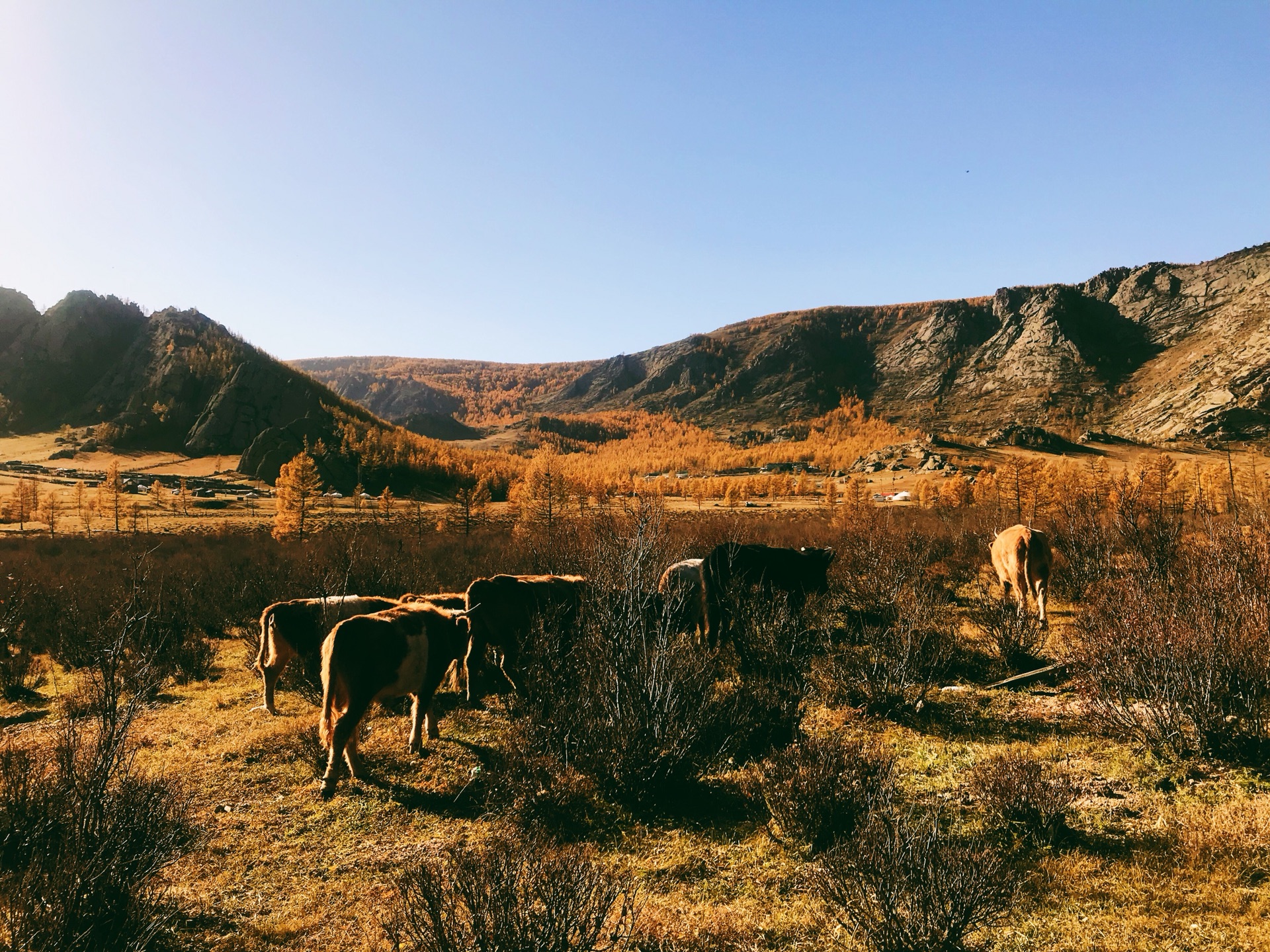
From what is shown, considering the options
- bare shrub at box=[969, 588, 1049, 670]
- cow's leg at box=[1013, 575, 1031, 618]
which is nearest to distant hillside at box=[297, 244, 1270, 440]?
cow's leg at box=[1013, 575, 1031, 618]

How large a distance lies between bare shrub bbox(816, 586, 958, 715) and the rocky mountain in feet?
343

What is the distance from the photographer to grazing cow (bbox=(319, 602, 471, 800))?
6332mm

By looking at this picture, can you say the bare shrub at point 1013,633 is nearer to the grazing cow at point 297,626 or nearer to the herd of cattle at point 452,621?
the herd of cattle at point 452,621

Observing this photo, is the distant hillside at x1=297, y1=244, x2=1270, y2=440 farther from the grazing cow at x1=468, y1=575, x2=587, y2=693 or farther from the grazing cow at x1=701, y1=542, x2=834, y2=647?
the grazing cow at x1=468, y1=575, x2=587, y2=693

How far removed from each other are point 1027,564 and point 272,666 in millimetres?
13588

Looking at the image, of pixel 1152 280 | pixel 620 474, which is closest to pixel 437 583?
pixel 620 474

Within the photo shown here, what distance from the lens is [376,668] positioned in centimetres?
654

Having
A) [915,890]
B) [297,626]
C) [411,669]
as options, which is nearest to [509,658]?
[411,669]

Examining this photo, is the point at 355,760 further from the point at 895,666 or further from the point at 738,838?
the point at 895,666

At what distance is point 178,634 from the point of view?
12.4m

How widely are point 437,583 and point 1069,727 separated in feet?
48.6

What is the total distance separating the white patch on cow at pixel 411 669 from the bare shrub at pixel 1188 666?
787cm

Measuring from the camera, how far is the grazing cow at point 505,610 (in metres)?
8.89

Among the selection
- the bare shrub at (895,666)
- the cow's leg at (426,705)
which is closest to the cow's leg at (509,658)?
the cow's leg at (426,705)
